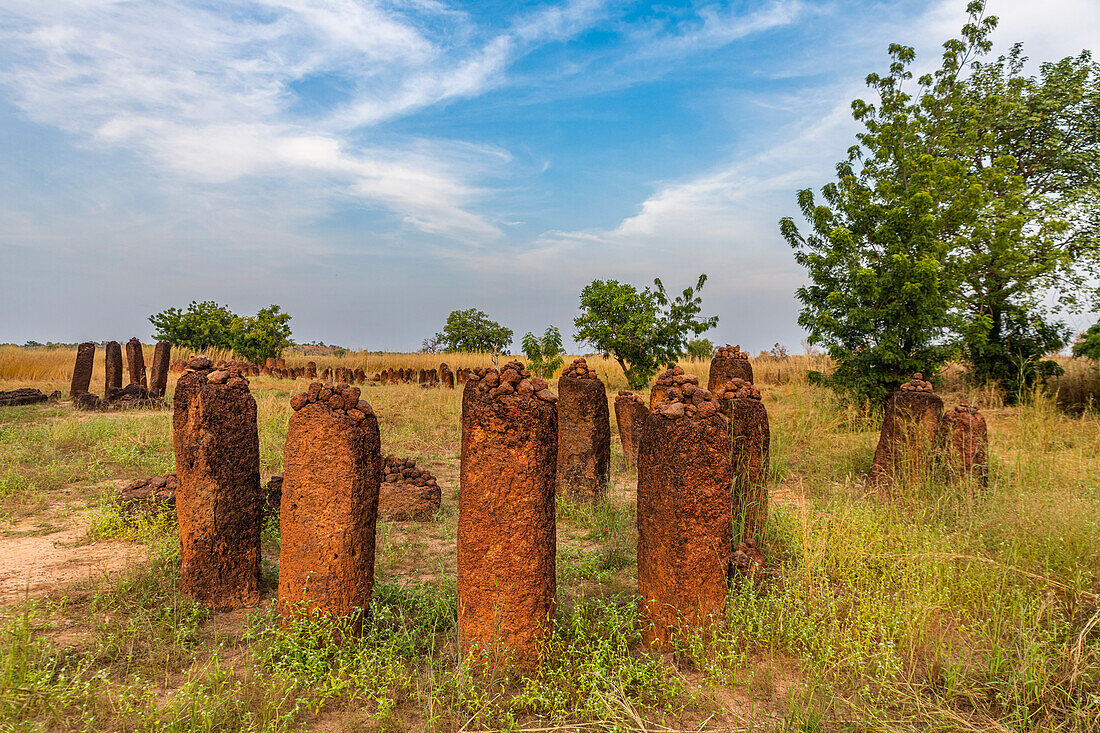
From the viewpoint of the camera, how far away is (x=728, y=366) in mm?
9961

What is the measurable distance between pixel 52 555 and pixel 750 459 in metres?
6.32

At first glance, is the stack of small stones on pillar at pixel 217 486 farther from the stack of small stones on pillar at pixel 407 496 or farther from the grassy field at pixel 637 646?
the stack of small stones on pillar at pixel 407 496

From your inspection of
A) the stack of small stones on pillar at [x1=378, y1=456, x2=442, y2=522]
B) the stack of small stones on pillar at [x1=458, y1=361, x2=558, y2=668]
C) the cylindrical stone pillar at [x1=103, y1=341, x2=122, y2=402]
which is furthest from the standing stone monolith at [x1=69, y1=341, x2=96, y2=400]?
the stack of small stones on pillar at [x1=458, y1=361, x2=558, y2=668]

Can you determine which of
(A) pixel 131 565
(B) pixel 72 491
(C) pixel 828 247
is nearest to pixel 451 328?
(C) pixel 828 247

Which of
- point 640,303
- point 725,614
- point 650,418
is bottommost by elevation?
point 725,614

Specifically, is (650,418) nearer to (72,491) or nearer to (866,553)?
(866,553)

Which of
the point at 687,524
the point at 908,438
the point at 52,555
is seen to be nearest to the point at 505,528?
the point at 687,524

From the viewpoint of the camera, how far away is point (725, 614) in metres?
3.74

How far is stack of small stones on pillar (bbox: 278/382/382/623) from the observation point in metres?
3.69

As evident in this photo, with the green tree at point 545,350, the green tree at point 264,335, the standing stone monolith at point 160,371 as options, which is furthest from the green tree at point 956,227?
the green tree at point 264,335

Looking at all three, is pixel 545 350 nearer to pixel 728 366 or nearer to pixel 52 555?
pixel 728 366

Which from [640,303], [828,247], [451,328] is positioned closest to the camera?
[828,247]

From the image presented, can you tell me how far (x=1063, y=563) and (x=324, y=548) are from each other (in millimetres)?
5244

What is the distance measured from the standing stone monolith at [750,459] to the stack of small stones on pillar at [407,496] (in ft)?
11.8
